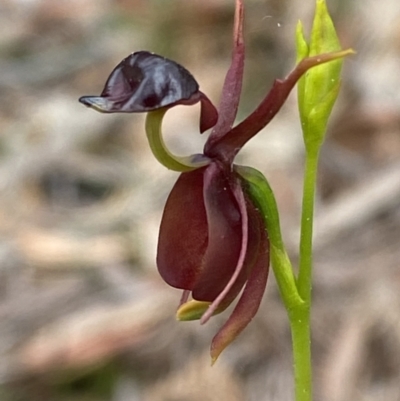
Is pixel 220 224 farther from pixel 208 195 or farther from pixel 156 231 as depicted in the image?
pixel 156 231

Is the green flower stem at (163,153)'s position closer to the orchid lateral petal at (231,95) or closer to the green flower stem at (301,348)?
the orchid lateral petal at (231,95)

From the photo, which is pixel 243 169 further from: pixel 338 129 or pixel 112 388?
pixel 338 129

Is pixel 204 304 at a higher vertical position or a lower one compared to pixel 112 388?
higher

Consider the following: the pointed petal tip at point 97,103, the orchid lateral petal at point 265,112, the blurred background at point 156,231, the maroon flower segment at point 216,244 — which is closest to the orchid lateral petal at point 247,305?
the maroon flower segment at point 216,244

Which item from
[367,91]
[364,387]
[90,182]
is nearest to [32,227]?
[90,182]

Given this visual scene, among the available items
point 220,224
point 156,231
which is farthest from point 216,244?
point 156,231
